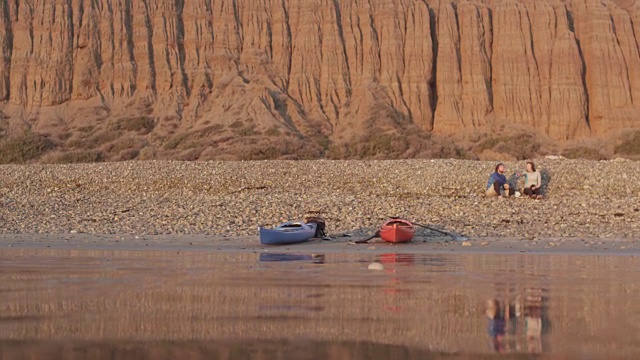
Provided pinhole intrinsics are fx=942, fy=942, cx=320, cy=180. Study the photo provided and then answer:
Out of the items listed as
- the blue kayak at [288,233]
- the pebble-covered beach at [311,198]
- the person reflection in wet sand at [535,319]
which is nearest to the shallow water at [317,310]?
the person reflection in wet sand at [535,319]

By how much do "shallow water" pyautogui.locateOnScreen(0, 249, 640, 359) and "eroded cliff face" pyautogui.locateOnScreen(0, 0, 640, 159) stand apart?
176ft

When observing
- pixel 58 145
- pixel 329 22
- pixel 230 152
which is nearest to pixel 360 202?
pixel 230 152

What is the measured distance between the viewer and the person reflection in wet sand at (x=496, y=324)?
802cm

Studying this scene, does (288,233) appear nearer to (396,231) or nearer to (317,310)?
(396,231)

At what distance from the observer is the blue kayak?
65.2 feet

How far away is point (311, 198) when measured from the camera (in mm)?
28359

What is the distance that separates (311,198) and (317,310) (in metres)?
18.4

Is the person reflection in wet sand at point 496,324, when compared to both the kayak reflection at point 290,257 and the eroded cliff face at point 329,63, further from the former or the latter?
the eroded cliff face at point 329,63

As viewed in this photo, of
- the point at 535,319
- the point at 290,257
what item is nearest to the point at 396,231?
the point at 290,257

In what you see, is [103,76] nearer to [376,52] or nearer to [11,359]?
[376,52]

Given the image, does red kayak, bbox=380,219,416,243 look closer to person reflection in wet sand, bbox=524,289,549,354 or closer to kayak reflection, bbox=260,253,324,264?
kayak reflection, bbox=260,253,324,264

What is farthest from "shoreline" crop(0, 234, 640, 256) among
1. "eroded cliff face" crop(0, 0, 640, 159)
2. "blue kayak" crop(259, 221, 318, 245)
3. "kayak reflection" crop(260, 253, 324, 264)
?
"eroded cliff face" crop(0, 0, 640, 159)

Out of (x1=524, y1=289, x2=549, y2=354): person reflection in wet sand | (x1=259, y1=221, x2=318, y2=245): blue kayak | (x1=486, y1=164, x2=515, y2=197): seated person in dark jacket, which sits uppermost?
(x1=486, y1=164, x2=515, y2=197): seated person in dark jacket

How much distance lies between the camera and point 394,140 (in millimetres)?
64125
